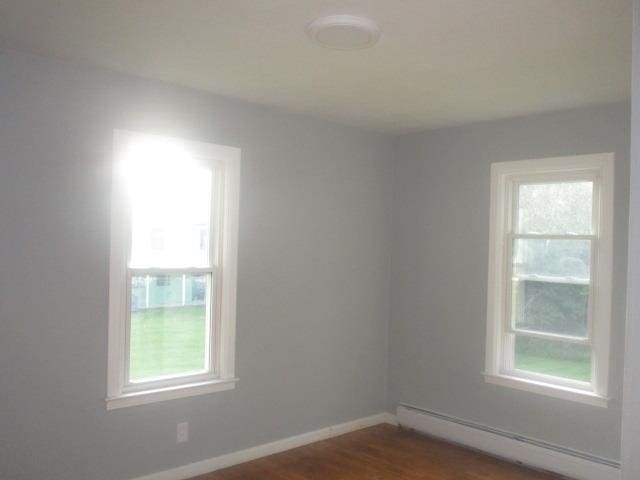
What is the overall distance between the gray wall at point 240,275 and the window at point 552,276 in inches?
42.1

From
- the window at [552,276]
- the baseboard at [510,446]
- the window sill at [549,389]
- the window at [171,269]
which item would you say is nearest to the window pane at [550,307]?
the window at [552,276]


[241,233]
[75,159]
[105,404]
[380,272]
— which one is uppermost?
[75,159]

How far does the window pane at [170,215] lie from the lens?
348 cm

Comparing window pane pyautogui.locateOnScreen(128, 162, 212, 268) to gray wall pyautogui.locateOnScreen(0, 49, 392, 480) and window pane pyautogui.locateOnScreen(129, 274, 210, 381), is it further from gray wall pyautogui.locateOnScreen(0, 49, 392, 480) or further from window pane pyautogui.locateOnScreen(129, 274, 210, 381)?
gray wall pyautogui.locateOnScreen(0, 49, 392, 480)

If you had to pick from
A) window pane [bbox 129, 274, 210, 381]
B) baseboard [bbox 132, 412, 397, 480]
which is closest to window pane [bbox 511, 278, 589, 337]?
baseboard [bbox 132, 412, 397, 480]

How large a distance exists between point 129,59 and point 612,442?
3.79 metres

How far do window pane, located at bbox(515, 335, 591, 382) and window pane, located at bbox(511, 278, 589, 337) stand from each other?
0.32 ft

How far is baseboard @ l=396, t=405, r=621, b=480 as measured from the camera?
368 cm

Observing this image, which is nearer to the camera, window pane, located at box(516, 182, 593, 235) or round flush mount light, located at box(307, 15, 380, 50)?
round flush mount light, located at box(307, 15, 380, 50)

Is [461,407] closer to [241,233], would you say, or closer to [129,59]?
[241,233]

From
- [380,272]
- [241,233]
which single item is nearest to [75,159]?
[241,233]

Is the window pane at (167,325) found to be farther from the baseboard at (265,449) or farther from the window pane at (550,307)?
the window pane at (550,307)

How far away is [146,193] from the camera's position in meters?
3.52

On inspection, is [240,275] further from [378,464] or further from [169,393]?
[378,464]
